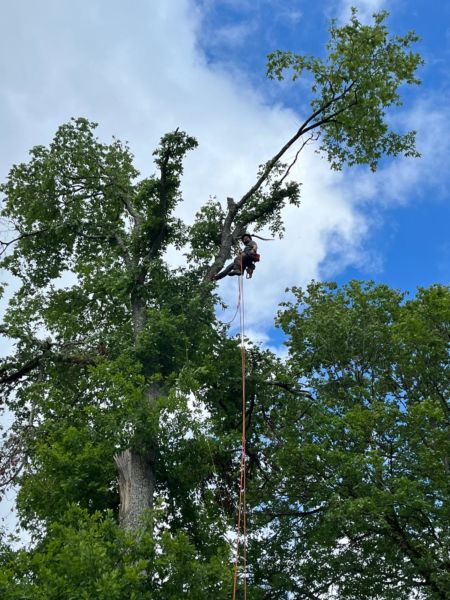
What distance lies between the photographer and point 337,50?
12500 mm

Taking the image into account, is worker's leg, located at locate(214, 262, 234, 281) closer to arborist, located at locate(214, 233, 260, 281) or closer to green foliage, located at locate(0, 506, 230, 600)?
arborist, located at locate(214, 233, 260, 281)

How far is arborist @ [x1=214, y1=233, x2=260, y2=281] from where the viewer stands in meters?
12.2

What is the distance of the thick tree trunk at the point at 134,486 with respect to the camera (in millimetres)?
9164

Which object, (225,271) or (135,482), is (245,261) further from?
(135,482)

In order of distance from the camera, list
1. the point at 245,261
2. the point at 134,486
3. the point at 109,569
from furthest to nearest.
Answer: the point at 245,261, the point at 134,486, the point at 109,569

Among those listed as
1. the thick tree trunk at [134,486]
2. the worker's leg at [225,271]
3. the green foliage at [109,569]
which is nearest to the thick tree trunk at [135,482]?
the thick tree trunk at [134,486]

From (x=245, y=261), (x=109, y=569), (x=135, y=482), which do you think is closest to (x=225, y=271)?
(x=245, y=261)

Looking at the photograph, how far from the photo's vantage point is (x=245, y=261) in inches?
484

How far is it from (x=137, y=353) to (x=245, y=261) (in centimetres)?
275

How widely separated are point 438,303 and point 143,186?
23.6 ft

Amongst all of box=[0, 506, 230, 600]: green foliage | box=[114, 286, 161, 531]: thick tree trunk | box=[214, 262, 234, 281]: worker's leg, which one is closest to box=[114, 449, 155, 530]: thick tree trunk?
box=[114, 286, 161, 531]: thick tree trunk

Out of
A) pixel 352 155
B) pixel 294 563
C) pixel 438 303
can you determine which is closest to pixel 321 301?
pixel 438 303

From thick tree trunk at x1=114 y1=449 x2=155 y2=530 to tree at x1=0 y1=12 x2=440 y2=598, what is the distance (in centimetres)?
2

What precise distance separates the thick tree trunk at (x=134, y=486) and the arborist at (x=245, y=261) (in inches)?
154
